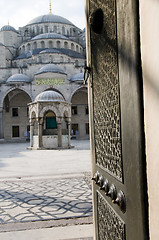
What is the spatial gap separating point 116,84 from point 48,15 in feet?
127

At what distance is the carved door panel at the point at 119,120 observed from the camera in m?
0.87

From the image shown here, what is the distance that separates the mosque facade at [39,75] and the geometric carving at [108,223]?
63.1ft

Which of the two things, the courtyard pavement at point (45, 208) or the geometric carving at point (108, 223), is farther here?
the courtyard pavement at point (45, 208)

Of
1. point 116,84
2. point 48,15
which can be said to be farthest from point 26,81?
point 116,84

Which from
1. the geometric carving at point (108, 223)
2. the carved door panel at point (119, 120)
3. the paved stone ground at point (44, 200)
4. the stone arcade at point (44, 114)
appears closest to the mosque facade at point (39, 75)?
the stone arcade at point (44, 114)

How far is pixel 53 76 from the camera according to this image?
932 inches

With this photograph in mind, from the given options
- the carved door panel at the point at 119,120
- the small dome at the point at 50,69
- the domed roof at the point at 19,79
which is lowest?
the carved door panel at the point at 119,120

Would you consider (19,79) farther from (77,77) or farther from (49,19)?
(49,19)

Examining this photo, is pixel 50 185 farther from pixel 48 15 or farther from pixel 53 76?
pixel 48 15

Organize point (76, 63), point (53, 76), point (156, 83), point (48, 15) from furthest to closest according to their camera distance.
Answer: point (48, 15) → point (76, 63) → point (53, 76) → point (156, 83)

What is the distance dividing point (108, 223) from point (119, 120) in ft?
2.28

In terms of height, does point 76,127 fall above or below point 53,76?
below

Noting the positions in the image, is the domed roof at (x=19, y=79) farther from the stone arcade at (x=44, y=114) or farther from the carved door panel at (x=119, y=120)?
the carved door panel at (x=119, y=120)

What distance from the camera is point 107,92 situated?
4.43 ft
